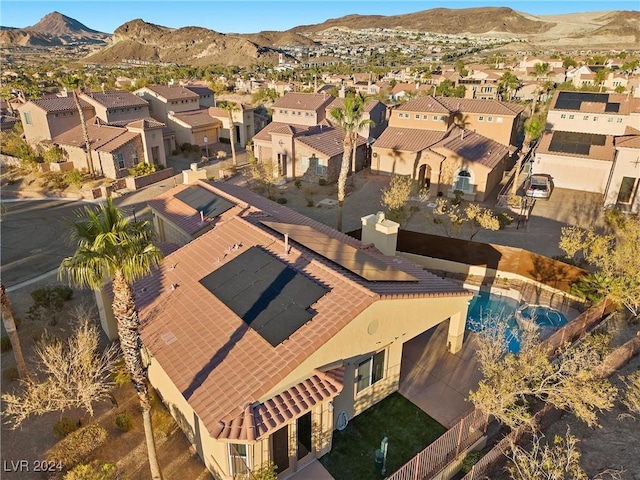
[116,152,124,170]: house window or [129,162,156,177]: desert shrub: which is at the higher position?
[116,152,124,170]: house window

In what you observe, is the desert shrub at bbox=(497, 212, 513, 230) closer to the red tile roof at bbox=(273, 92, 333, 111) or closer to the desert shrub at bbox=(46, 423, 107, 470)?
the desert shrub at bbox=(46, 423, 107, 470)

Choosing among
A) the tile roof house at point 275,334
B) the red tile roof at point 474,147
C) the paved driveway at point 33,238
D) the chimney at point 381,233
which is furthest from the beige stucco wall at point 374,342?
the red tile roof at point 474,147

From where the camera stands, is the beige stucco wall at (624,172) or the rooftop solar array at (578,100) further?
the rooftop solar array at (578,100)

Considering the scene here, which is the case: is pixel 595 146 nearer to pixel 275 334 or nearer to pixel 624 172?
pixel 624 172

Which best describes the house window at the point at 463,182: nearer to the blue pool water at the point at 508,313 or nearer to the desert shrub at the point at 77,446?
the blue pool water at the point at 508,313

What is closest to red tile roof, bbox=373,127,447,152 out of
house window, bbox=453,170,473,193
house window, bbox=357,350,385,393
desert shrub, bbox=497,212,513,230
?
house window, bbox=453,170,473,193

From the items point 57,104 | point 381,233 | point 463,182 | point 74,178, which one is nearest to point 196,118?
point 57,104
